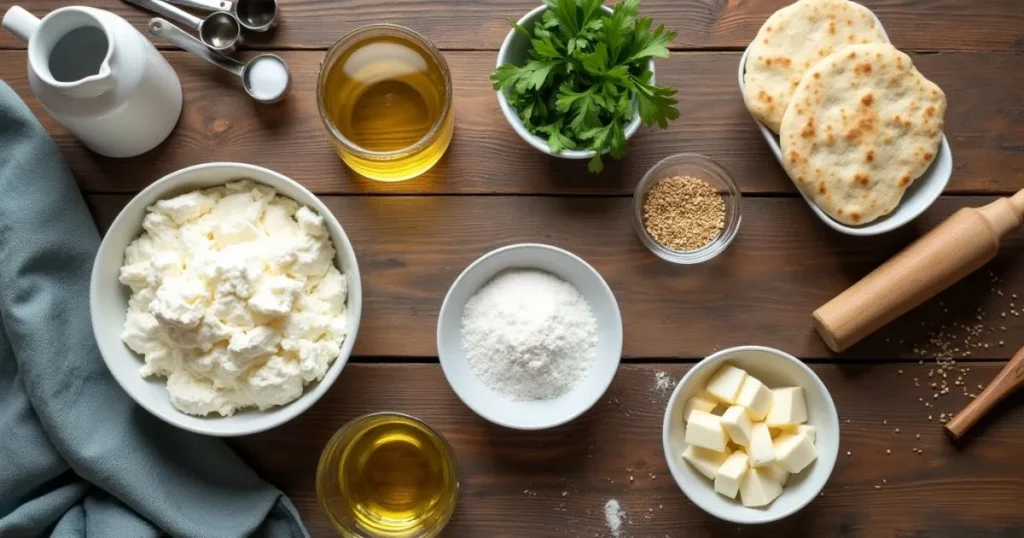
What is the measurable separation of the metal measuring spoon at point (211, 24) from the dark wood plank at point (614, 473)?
61 cm

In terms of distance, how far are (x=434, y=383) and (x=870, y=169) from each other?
82 centimetres

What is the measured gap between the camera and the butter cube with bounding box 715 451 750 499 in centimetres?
140

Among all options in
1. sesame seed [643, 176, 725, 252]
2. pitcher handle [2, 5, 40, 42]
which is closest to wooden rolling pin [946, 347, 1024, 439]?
sesame seed [643, 176, 725, 252]

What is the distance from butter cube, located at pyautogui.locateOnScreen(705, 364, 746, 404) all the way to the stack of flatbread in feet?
1.02

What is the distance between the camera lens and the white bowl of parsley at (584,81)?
1.38 m

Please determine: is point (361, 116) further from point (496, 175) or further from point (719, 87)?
point (719, 87)

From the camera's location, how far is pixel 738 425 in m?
1.39

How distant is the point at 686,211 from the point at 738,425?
0.38 meters

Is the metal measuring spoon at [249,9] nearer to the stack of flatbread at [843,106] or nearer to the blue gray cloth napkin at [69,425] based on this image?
the blue gray cloth napkin at [69,425]

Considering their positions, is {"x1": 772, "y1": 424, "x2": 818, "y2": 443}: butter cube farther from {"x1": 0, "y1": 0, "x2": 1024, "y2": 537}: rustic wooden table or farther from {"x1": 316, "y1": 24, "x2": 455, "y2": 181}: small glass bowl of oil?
{"x1": 316, "y1": 24, "x2": 455, "y2": 181}: small glass bowl of oil

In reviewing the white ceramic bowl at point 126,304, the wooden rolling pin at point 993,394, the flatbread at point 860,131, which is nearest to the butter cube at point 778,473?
the wooden rolling pin at point 993,394

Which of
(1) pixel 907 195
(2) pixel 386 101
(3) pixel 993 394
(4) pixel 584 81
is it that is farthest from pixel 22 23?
(3) pixel 993 394

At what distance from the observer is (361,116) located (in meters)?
1.51

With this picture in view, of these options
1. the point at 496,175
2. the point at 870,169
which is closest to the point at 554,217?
the point at 496,175
